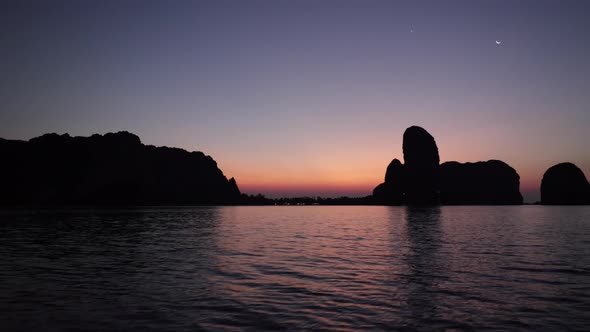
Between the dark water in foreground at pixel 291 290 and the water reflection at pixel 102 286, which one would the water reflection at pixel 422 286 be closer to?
the dark water in foreground at pixel 291 290

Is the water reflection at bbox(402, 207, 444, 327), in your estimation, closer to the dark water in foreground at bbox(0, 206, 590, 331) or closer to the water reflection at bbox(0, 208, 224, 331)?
the dark water in foreground at bbox(0, 206, 590, 331)

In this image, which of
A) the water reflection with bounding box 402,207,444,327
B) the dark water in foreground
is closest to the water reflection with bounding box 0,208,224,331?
the dark water in foreground

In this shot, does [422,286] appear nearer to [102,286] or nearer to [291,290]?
[291,290]

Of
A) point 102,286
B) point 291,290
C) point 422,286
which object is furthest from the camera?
point 422,286

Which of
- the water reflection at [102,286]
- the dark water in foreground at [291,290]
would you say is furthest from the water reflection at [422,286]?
the water reflection at [102,286]

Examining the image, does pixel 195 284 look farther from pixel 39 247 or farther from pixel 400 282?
pixel 39 247

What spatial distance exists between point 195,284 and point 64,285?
18.1 feet

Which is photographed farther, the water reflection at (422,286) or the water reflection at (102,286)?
the water reflection at (422,286)

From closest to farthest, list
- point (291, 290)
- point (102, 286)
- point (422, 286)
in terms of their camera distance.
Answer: point (291, 290) < point (102, 286) < point (422, 286)

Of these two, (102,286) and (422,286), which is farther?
(422,286)

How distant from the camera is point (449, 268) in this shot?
2370 centimetres

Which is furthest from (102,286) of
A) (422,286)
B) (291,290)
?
(422,286)

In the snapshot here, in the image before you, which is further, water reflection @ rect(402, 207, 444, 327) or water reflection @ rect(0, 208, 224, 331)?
water reflection @ rect(402, 207, 444, 327)

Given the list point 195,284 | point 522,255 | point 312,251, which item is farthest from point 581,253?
point 195,284
